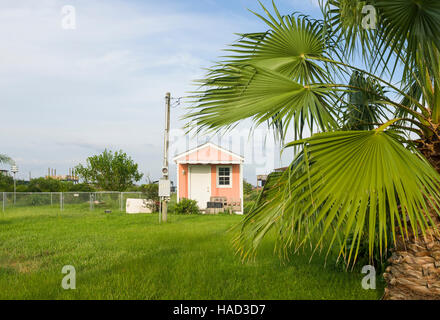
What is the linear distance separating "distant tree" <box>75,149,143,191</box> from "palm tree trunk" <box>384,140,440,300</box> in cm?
2238

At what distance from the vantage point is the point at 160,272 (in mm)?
5328

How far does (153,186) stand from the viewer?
18266mm

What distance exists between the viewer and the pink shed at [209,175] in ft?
63.9

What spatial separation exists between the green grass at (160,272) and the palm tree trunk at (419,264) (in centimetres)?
121

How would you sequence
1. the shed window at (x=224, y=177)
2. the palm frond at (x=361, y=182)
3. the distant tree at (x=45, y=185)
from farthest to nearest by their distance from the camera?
1. the distant tree at (x=45, y=185)
2. the shed window at (x=224, y=177)
3. the palm frond at (x=361, y=182)

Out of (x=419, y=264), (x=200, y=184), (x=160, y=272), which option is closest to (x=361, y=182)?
(x=419, y=264)

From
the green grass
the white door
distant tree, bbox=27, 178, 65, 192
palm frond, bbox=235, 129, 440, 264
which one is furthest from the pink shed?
palm frond, bbox=235, 129, 440, 264

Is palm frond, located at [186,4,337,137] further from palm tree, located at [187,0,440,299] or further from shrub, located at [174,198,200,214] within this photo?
shrub, located at [174,198,200,214]

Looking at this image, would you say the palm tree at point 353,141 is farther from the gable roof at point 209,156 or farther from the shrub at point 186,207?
the gable roof at point 209,156

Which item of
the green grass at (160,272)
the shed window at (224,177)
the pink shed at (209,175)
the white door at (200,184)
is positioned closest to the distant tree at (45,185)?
the pink shed at (209,175)

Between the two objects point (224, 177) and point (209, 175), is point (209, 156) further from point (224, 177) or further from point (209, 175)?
point (224, 177)

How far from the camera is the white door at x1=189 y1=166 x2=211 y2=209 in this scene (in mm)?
19516
